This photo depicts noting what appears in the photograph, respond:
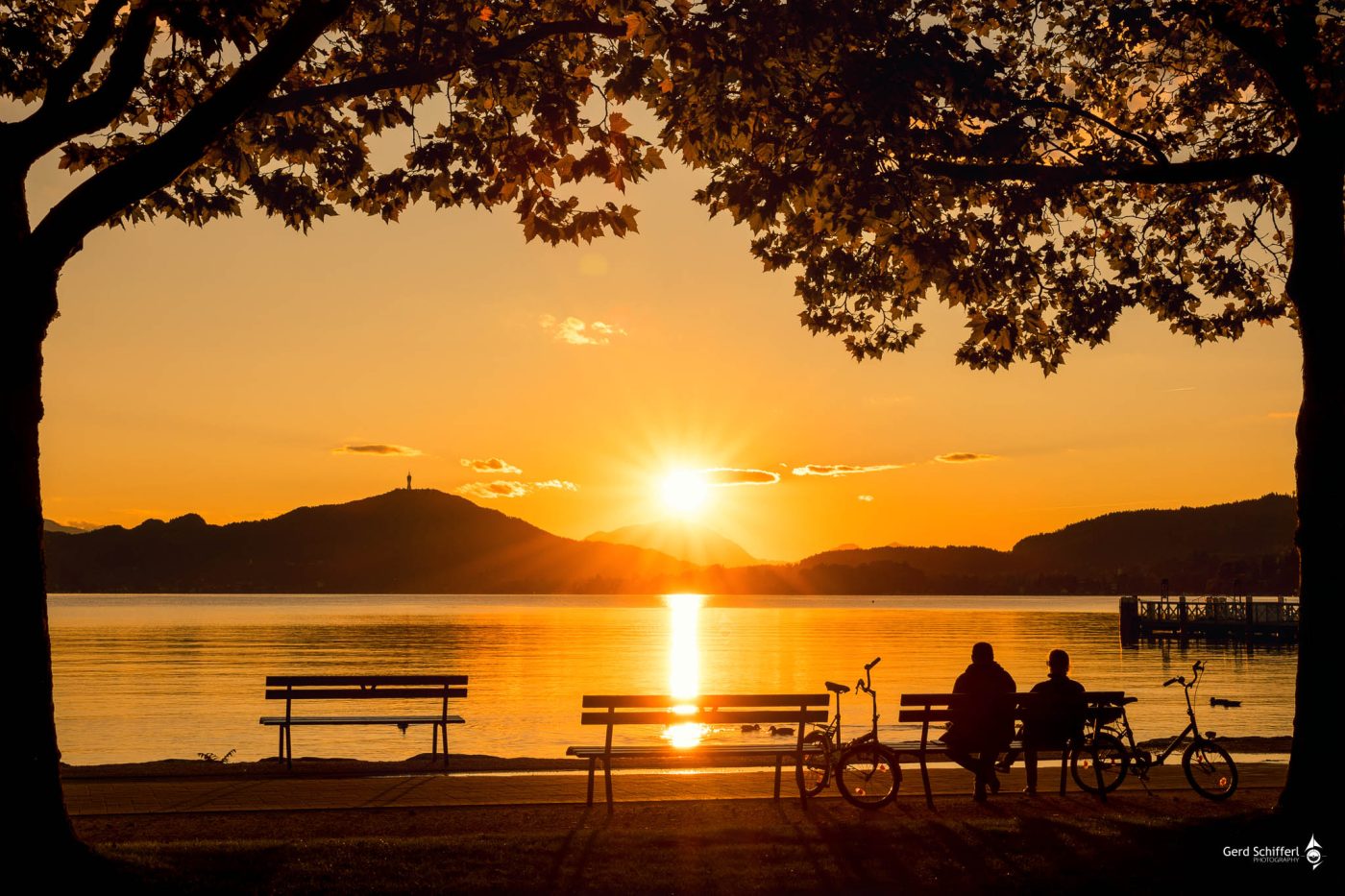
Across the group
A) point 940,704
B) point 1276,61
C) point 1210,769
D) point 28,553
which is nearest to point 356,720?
point 940,704

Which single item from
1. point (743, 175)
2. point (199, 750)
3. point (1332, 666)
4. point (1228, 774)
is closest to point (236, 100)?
point (743, 175)

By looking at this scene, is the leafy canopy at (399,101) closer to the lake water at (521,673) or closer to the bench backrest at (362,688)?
the bench backrest at (362,688)

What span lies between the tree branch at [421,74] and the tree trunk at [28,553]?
2507mm

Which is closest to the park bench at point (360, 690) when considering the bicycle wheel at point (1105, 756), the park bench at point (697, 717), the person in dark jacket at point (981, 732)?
the park bench at point (697, 717)

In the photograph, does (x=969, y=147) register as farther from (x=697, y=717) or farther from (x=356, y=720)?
(x=356, y=720)

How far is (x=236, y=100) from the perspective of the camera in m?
8.89

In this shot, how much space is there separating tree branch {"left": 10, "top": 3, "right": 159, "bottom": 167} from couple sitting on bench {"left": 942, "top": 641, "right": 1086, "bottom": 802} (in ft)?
29.9

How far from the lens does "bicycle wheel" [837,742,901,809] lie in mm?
12414

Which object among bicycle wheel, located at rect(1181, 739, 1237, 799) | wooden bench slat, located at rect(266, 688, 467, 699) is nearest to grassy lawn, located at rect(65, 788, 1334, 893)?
bicycle wheel, located at rect(1181, 739, 1237, 799)

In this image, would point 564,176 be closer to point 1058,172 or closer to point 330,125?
point 330,125

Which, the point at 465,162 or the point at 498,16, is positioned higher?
the point at 498,16

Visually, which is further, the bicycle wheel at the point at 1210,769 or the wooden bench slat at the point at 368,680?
the wooden bench slat at the point at 368,680

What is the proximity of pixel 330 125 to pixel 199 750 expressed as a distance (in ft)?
78.0

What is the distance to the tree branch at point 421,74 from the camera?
10367mm
